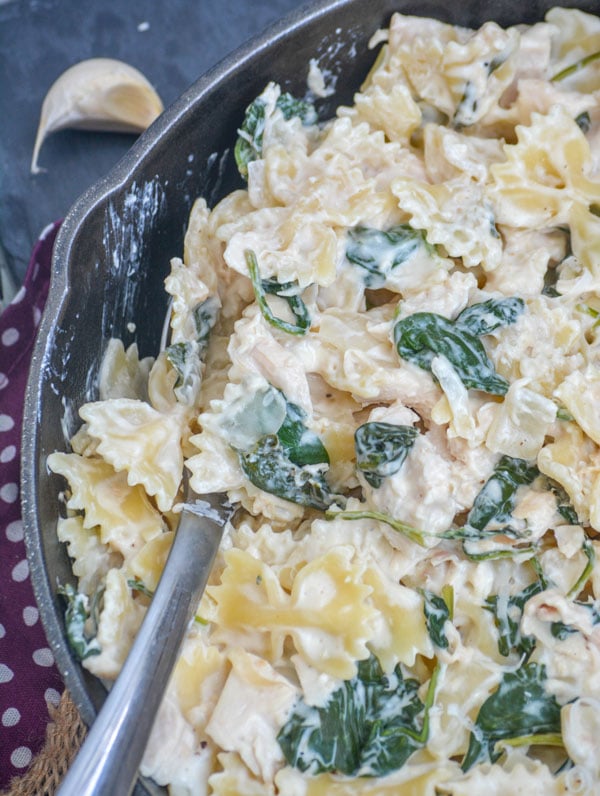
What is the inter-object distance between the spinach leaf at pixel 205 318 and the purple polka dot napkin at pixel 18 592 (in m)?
0.99

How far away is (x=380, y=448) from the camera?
221 cm

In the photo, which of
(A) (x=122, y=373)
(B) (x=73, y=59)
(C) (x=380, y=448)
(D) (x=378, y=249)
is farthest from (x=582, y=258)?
(B) (x=73, y=59)

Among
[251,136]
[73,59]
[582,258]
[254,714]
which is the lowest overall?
[254,714]

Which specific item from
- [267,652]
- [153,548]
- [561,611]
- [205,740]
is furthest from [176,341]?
[561,611]

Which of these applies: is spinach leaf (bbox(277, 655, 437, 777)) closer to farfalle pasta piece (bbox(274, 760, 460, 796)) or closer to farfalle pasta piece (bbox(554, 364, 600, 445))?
farfalle pasta piece (bbox(274, 760, 460, 796))

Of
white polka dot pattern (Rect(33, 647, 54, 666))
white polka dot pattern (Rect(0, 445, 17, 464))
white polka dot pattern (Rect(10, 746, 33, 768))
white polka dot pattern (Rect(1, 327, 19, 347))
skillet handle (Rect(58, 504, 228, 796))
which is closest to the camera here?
skillet handle (Rect(58, 504, 228, 796))

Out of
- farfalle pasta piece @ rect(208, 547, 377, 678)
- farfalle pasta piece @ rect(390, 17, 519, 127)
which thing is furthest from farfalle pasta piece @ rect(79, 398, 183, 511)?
farfalle pasta piece @ rect(390, 17, 519, 127)

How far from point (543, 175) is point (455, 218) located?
0.30m

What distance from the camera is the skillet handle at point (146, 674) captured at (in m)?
1.86

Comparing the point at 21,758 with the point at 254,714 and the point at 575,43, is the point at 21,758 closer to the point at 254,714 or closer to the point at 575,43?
the point at 254,714

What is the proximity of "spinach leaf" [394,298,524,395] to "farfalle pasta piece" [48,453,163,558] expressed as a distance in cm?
76

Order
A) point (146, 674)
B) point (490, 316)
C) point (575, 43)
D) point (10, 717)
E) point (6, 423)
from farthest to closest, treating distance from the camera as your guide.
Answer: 1. point (6, 423)
2. point (10, 717)
3. point (575, 43)
4. point (490, 316)
5. point (146, 674)

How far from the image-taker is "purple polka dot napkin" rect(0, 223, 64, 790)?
2.80m

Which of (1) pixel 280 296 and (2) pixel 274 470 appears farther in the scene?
(1) pixel 280 296
